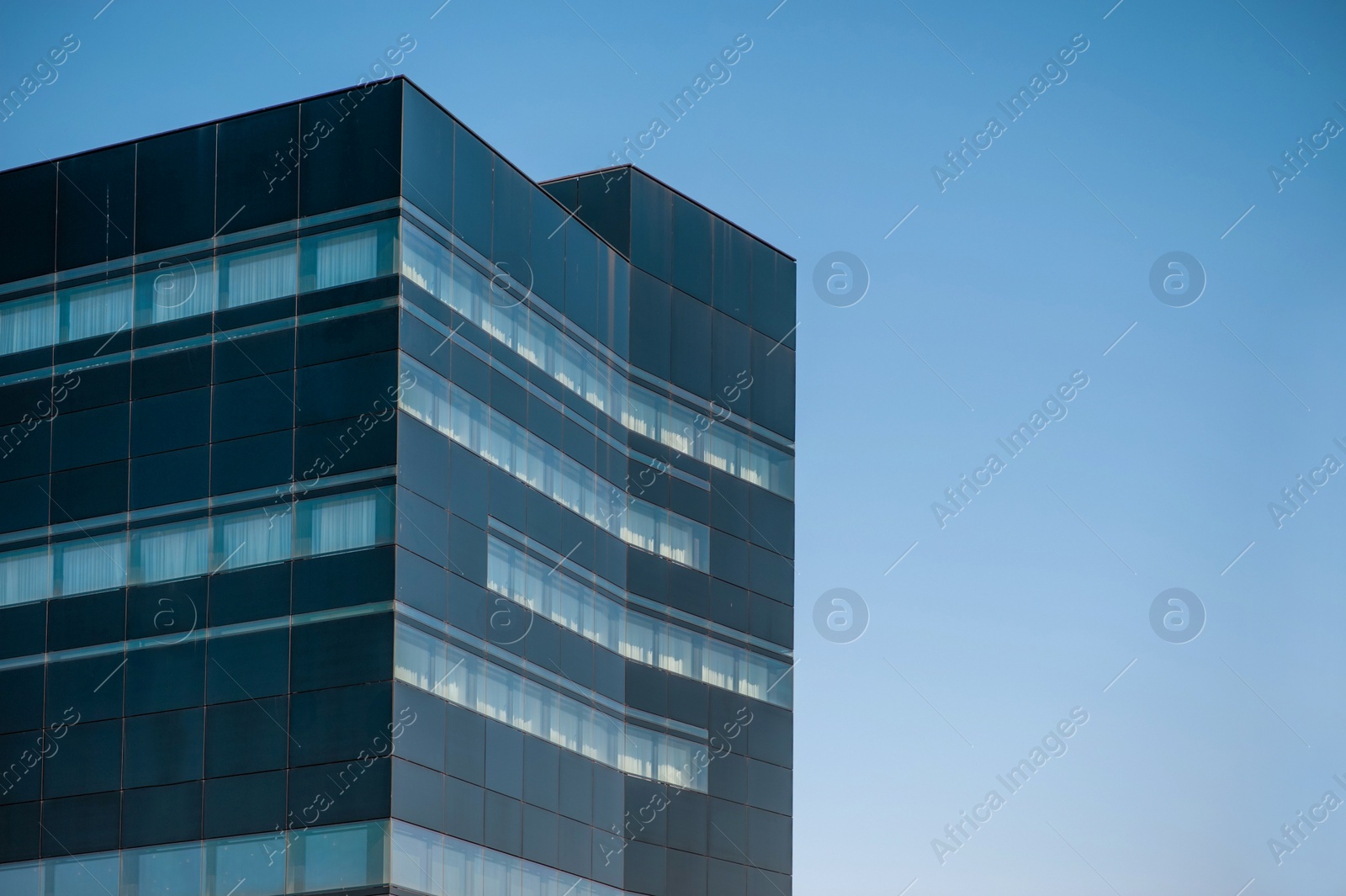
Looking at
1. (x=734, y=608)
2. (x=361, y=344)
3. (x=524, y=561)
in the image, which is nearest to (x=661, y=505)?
(x=734, y=608)

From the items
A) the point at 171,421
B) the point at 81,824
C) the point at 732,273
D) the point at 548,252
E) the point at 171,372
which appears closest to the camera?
the point at 81,824

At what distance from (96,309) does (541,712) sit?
65.1 ft

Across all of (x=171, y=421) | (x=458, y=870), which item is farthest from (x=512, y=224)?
(x=458, y=870)

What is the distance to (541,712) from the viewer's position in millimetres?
64000

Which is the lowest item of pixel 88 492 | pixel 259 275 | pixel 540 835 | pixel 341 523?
pixel 540 835

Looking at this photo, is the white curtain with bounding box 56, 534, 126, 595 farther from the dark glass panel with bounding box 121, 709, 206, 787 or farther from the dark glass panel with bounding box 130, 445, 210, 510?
the dark glass panel with bounding box 121, 709, 206, 787

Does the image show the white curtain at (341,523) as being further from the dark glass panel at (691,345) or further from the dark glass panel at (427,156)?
the dark glass panel at (691,345)

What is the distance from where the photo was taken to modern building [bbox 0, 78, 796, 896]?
189 ft

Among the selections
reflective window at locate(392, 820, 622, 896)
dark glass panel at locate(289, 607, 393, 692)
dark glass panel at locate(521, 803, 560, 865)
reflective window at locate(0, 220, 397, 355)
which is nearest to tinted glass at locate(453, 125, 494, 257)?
reflective window at locate(0, 220, 397, 355)

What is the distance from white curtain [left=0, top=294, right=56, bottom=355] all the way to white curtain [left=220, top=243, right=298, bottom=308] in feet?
23.5

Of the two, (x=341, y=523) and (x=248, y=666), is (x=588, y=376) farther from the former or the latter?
(x=248, y=666)

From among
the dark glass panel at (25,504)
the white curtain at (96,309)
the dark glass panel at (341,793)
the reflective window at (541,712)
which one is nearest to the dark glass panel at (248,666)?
the dark glass panel at (341,793)

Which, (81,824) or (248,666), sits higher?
(248,666)

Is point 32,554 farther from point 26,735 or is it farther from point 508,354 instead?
point 508,354
